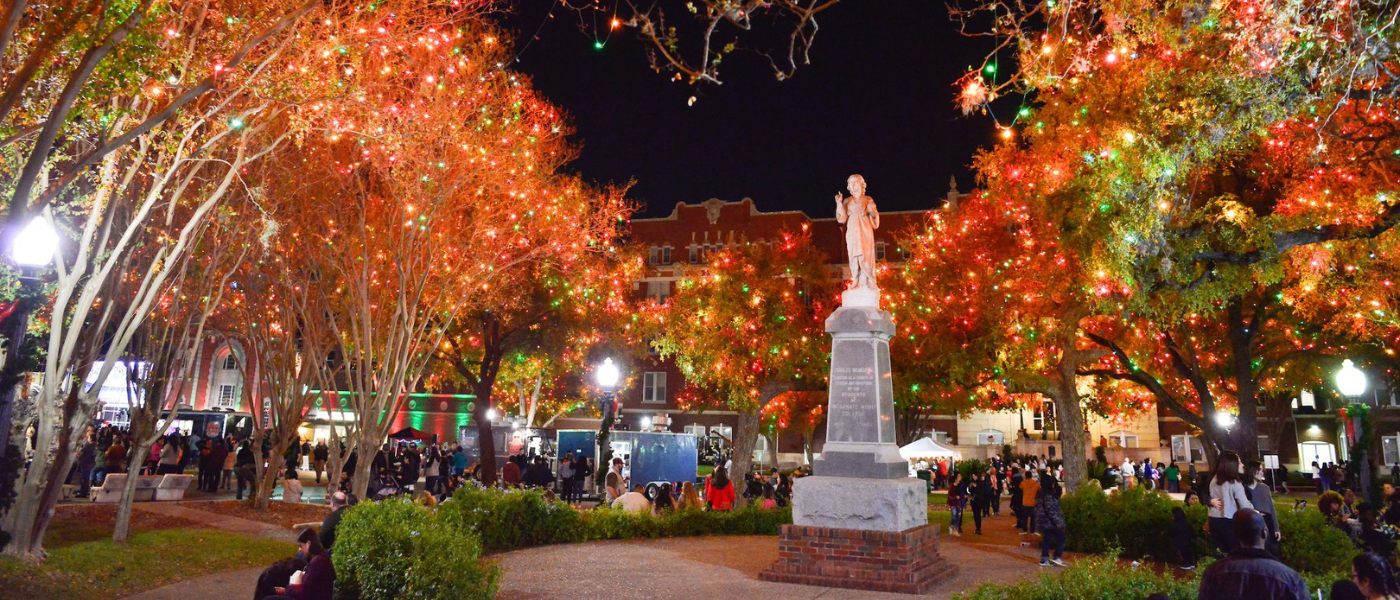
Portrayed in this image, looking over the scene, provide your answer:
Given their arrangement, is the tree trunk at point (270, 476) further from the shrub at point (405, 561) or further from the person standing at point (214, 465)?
the shrub at point (405, 561)

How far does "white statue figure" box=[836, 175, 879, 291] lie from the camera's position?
11.4 metres

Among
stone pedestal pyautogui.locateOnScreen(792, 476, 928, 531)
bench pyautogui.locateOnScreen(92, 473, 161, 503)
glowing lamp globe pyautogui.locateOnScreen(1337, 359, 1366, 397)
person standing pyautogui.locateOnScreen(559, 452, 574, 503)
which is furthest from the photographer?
person standing pyautogui.locateOnScreen(559, 452, 574, 503)

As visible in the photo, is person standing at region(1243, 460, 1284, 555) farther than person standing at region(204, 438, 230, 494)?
No

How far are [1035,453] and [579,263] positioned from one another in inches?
1311

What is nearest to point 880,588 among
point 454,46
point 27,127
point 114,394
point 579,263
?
point 27,127

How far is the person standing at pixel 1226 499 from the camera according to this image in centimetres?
877

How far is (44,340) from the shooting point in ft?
66.5

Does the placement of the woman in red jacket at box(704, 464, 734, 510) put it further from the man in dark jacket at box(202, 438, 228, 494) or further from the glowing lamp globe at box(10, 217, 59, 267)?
the man in dark jacket at box(202, 438, 228, 494)

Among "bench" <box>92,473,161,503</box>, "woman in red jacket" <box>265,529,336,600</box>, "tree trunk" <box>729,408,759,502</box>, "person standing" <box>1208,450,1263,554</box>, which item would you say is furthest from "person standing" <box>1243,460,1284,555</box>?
"bench" <box>92,473,161,503</box>

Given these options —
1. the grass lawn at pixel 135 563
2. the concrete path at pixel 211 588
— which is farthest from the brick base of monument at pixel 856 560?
the grass lawn at pixel 135 563

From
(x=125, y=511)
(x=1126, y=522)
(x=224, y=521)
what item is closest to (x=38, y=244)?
(x=125, y=511)

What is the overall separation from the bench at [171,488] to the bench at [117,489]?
13 centimetres

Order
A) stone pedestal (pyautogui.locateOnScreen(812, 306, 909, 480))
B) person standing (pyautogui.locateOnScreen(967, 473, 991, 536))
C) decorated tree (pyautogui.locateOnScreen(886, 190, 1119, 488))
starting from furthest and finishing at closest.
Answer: decorated tree (pyautogui.locateOnScreen(886, 190, 1119, 488))
person standing (pyautogui.locateOnScreen(967, 473, 991, 536))
stone pedestal (pyautogui.locateOnScreen(812, 306, 909, 480))

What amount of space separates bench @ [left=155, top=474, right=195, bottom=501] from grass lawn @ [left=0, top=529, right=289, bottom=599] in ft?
23.9
